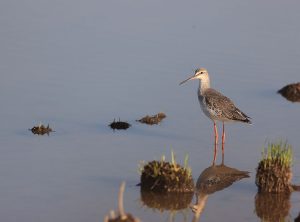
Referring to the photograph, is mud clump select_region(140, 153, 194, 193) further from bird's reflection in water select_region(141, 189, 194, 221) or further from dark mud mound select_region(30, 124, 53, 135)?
dark mud mound select_region(30, 124, 53, 135)

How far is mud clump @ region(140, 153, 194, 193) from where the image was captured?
1191cm

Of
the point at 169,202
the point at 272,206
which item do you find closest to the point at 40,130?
the point at 169,202

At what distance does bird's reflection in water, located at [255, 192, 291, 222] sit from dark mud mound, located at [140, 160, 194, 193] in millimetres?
1061

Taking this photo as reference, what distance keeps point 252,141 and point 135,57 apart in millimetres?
6082

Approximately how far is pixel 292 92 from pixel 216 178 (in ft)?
18.1

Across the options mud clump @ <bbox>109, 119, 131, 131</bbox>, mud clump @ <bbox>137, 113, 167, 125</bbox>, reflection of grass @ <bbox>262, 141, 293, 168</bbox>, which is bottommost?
reflection of grass @ <bbox>262, 141, 293, 168</bbox>

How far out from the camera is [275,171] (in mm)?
12047

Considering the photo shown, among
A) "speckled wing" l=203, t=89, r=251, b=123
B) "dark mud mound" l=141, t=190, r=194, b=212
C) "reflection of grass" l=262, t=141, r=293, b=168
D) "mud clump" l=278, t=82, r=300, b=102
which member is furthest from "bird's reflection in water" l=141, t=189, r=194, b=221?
"mud clump" l=278, t=82, r=300, b=102

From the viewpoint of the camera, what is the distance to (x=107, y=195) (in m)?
12.1

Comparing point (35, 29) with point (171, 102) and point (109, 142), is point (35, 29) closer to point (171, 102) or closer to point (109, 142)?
point (171, 102)

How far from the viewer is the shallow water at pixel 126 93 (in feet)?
40.1

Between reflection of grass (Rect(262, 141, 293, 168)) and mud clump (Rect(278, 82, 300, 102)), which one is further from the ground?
mud clump (Rect(278, 82, 300, 102))

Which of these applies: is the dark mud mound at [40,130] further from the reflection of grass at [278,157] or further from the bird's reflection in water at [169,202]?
the reflection of grass at [278,157]

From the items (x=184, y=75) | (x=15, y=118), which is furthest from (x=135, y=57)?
(x=15, y=118)
